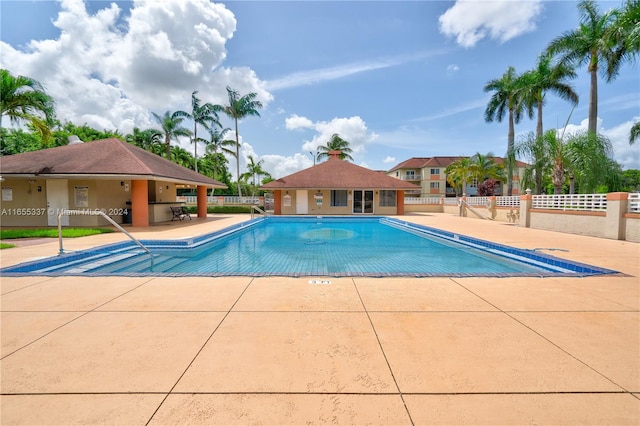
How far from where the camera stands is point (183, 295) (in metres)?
4.38

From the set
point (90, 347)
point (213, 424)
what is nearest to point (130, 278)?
point (90, 347)

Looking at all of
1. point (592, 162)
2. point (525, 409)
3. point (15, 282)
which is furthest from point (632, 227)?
point (15, 282)

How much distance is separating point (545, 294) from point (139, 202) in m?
16.1

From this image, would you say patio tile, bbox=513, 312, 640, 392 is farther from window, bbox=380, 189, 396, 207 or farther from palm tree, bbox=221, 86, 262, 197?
palm tree, bbox=221, 86, 262, 197

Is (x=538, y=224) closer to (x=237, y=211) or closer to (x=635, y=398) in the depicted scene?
(x=635, y=398)

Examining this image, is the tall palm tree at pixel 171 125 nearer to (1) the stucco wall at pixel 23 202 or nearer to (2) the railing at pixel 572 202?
(1) the stucco wall at pixel 23 202

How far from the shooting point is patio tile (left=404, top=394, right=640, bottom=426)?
73.7 inches

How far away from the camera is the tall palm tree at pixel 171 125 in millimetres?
29878

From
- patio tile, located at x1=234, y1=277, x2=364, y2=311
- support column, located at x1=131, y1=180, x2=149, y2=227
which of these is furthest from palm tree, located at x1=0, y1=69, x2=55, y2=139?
patio tile, located at x1=234, y1=277, x2=364, y2=311

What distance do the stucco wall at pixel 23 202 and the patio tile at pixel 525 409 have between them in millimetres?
19097

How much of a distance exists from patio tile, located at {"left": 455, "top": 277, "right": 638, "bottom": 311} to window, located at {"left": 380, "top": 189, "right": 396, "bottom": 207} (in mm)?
20555

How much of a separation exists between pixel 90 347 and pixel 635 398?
4.70 m

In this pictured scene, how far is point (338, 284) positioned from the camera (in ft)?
16.3

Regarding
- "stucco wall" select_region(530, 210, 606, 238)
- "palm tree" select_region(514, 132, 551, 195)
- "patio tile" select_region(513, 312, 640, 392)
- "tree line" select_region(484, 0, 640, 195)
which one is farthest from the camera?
"palm tree" select_region(514, 132, 551, 195)
